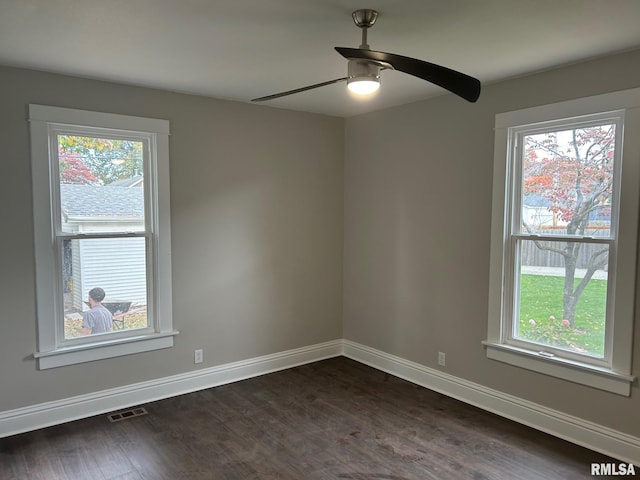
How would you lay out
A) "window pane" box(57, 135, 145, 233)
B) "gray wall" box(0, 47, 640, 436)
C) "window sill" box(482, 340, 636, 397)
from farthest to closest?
"window pane" box(57, 135, 145, 233) < "gray wall" box(0, 47, 640, 436) < "window sill" box(482, 340, 636, 397)

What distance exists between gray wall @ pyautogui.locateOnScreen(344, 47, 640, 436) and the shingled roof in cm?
213

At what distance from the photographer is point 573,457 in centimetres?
278

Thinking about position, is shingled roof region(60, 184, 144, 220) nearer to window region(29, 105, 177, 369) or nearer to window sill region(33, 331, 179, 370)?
window region(29, 105, 177, 369)

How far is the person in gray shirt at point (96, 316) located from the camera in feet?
11.2

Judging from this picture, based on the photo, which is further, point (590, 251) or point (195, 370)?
point (195, 370)

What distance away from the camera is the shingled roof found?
3283mm

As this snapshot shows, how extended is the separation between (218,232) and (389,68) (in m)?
2.41

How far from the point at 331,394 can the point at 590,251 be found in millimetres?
2269

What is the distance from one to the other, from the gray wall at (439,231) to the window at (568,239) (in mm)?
97

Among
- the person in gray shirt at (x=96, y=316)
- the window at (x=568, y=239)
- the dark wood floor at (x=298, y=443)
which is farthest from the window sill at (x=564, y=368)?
the person in gray shirt at (x=96, y=316)

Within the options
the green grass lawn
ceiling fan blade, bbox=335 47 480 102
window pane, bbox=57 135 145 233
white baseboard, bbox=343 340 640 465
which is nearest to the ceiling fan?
ceiling fan blade, bbox=335 47 480 102

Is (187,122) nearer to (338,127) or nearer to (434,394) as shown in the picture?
(338,127)

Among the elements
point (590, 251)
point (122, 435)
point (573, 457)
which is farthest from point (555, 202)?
point (122, 435)

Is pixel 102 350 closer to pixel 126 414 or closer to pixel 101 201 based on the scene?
pixel 126 414
